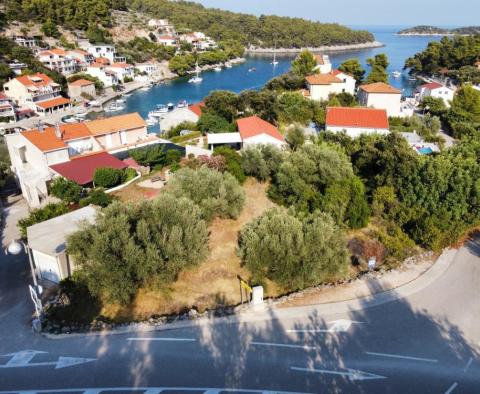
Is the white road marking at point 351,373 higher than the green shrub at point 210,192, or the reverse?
the green shrub at point 210,192

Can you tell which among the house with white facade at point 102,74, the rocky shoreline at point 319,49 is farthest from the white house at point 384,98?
the rocky shoreline at point 319,49

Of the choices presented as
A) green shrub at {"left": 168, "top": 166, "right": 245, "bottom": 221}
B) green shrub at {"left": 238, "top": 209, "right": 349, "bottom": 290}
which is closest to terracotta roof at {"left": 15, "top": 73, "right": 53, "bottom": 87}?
green shrub at {"left": 168, "top": 166, "right": 245, "bottom": 221}

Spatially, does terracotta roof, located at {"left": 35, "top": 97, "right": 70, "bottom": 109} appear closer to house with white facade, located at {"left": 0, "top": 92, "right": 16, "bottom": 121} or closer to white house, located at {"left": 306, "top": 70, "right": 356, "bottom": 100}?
house with white facade, located at {"left": 0, "top": 92, "right": 16, "bottom": 121}

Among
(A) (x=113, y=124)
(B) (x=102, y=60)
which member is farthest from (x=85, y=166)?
(B) (x=102, y=60)

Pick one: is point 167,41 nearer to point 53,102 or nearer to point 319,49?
point 53,102

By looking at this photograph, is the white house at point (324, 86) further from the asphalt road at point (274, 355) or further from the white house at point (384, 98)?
the asphalt road at point (274, 355)

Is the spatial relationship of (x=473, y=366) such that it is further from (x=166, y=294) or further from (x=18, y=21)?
(x=18, y=21)
